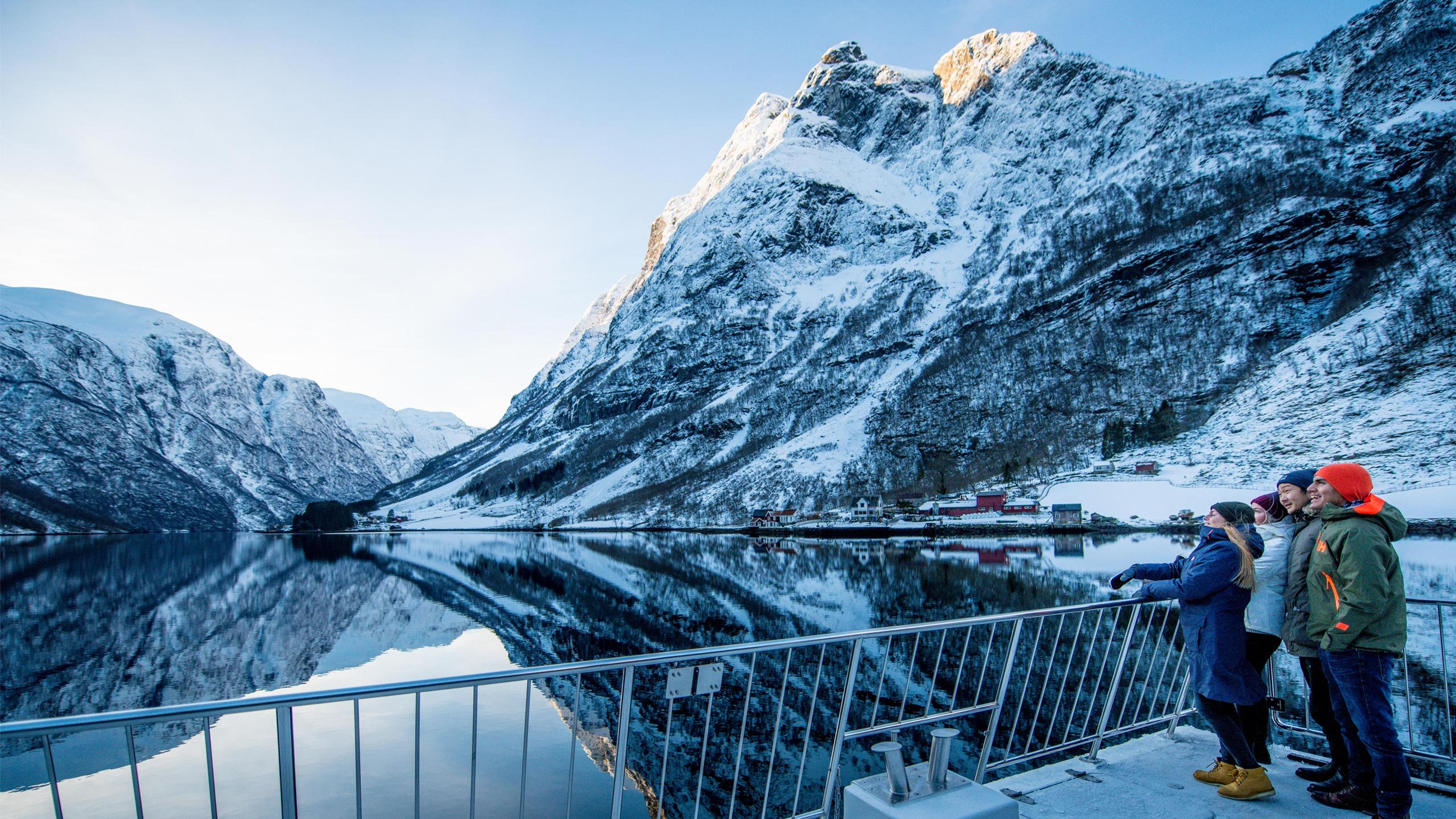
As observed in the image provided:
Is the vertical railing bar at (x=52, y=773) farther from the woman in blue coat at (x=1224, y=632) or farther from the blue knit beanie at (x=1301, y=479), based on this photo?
the blue knit beanie at (x=1301, y=479)

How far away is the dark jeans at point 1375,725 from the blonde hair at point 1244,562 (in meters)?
0.67

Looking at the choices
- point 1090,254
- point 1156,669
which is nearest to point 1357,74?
point 1090,254

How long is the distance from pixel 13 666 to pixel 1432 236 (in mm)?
125611

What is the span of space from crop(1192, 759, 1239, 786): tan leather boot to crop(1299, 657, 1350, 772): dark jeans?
0.75 m

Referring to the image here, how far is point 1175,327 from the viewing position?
314ft

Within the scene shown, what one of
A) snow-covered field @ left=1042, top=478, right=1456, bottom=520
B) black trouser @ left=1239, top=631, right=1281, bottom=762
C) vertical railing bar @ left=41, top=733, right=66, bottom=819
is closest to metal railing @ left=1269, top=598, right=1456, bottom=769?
black trouser @ left=1239, top=631, right=1281, bottom=762

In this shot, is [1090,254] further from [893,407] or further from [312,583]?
[312,583]

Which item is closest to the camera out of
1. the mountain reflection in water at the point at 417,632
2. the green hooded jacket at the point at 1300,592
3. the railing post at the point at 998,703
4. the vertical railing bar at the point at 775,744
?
the vertical railing bar at the point at 775,744

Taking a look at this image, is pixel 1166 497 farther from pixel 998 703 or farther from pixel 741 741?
pixel 741 741

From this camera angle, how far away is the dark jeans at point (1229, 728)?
17.3 ft

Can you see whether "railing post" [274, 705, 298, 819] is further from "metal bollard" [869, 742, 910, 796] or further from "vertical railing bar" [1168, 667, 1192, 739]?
"vertical railing bar" [1168, 667, 1192, 739]

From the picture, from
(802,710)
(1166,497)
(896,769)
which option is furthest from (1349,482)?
(1166,497)

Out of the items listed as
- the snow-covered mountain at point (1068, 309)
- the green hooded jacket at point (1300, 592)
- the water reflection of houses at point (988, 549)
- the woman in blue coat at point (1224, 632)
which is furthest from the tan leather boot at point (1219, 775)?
the snow-covered mountain at point (1068, 309)

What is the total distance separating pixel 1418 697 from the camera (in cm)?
1101
